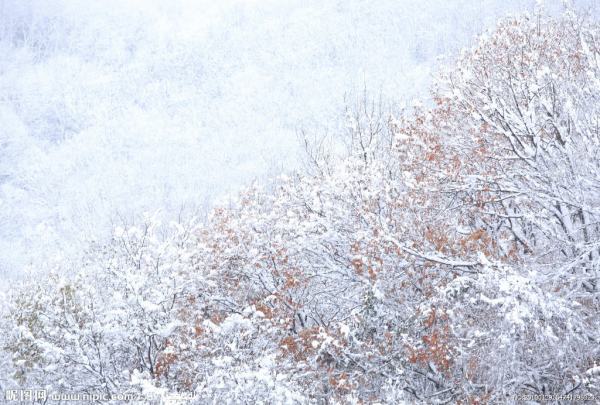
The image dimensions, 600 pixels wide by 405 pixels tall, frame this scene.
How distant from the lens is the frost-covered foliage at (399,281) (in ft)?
26.3

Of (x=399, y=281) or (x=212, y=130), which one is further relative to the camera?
(x=212, y=130)

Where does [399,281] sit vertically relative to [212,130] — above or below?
above

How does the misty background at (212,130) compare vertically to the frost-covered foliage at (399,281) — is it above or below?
below

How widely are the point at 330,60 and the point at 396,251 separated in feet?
570

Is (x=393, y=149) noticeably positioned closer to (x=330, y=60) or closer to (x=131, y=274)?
(x=131, y=274)

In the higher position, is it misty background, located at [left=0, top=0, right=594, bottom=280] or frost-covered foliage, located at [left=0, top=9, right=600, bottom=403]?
frost-covered foliage, located at [left=0, top=9, right=600, bottom=403]

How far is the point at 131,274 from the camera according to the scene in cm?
1077

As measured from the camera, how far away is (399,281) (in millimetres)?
10305

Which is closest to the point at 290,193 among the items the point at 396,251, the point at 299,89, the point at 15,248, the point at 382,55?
the point at 396,251

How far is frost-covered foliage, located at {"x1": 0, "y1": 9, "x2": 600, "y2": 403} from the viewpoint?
316 inches

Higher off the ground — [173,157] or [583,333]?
[583,333]

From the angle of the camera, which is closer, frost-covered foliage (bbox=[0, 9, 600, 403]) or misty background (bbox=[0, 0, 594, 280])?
frost-covered foliage (bbox=[0, 9, 600, 403])

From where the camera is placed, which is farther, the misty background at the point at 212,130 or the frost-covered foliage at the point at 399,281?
the misty background at the point at 212,130

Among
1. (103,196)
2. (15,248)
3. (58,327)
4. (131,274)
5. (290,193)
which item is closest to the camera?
(58,327)
